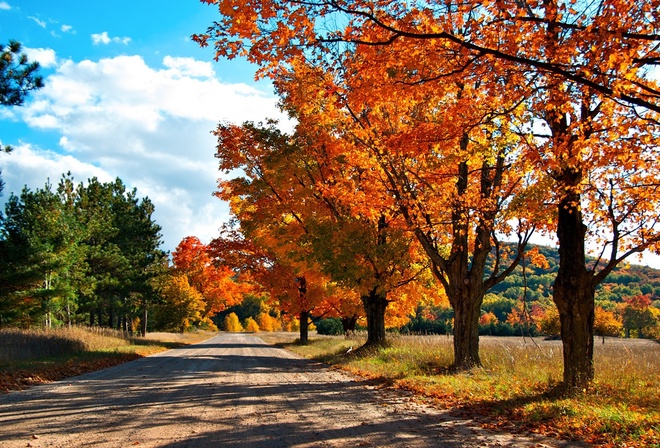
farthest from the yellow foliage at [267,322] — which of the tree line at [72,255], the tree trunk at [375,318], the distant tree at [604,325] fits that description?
the tree trunk at [375,318]

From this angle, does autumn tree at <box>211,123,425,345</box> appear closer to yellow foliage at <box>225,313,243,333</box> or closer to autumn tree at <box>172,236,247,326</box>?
autumn tree at <box>172,236,247,326</box>

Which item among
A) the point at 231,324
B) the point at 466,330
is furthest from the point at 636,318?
the point at 231,324

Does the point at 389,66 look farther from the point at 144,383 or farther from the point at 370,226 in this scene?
the point at 370,226

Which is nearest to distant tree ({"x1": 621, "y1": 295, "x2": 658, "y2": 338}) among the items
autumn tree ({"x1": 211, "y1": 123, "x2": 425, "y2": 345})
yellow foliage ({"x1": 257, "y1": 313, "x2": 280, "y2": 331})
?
autumn tree ({"x1": 211, "y1": 123, "x2": 425, "y2": 345})

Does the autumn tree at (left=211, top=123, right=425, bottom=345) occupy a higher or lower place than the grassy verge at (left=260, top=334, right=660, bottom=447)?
higher

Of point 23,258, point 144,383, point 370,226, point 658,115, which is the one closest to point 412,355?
point 370,226

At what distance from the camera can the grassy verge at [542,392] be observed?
693 cm

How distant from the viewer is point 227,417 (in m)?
7.44

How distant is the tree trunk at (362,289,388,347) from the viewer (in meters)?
21.2

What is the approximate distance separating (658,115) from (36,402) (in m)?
12.2

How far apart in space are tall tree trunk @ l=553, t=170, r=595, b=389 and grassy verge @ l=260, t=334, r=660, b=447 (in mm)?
442

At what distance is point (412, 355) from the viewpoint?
16.7 meters

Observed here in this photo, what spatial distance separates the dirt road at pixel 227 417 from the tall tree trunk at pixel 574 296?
3.02 metres

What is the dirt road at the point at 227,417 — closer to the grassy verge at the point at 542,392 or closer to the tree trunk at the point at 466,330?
the grassy verge at the point at 542,392
